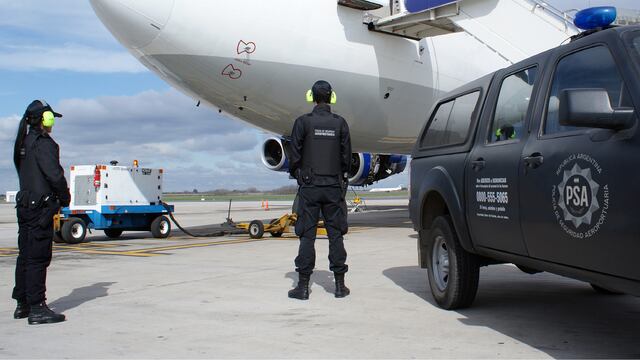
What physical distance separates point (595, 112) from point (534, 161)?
2.68ft

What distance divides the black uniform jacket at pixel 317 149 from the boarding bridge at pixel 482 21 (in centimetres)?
673

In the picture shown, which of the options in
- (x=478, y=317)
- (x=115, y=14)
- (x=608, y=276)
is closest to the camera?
(x=608, y=276)

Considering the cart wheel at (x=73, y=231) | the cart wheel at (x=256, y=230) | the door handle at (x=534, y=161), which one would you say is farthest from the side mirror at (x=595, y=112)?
the cart wheel at (x=73, y=231)

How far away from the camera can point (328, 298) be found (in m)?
6.03

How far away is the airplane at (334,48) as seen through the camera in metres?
11.0

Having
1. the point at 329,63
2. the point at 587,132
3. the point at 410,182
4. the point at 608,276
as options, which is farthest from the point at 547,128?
the point at 329,63

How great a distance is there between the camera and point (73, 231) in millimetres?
12531

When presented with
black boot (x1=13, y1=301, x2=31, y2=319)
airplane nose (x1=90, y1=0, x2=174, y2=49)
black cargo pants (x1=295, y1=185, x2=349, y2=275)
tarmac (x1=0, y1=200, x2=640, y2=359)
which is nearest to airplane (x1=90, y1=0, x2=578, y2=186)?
airplane nose (x1=90, y1=0, x2=174, y2=49)

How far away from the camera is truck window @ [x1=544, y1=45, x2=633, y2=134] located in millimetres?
3450

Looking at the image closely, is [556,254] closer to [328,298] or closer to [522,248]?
[522,248]

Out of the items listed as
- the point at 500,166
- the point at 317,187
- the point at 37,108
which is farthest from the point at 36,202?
the point at 500,166

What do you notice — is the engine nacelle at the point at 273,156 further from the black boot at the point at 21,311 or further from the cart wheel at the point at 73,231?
the black boot at the point at 21,311

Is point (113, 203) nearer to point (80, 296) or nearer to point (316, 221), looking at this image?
point (80, 296)

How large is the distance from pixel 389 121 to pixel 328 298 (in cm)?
815
